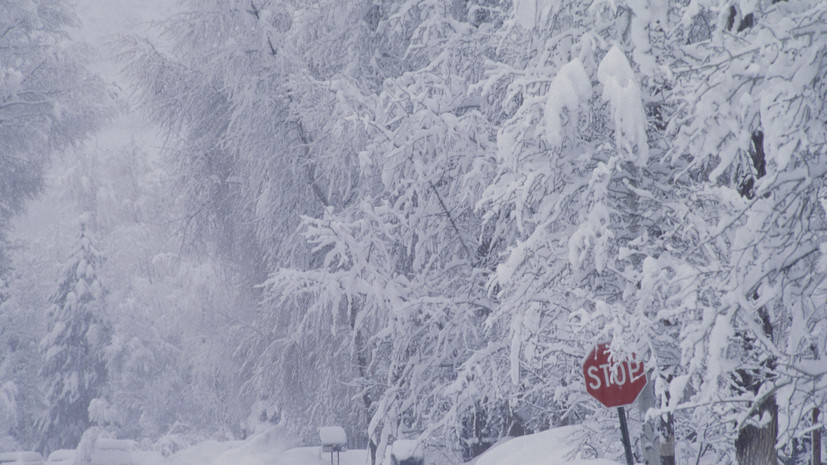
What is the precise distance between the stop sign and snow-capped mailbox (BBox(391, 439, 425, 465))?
3874 mm

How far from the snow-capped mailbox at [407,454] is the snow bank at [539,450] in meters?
1.63

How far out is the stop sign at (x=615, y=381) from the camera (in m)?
5.14

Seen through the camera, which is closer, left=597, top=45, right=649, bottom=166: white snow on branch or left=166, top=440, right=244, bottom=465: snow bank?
left=597, top=45, right=649, bottom=166: white snow on branch

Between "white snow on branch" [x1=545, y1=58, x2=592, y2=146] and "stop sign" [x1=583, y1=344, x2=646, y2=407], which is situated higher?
"white snow on branch" [x1=545, y1=58, x2=592, y2=146]

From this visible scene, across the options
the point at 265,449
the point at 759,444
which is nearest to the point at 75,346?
the point at 265,449

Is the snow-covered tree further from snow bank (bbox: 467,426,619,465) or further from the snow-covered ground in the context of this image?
snow bank (bbox: 467,426,619,465)

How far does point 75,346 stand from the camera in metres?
25.9

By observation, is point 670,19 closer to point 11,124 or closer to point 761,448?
Result: point 761,448

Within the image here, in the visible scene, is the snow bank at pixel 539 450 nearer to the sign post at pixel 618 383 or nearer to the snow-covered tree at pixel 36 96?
the sign post at pixel 618 383

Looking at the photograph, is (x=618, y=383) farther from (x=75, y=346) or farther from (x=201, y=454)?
(x=75, y=346)

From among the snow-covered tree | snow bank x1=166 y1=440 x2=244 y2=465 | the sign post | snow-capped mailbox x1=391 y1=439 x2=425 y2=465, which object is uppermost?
the snow-covered tree

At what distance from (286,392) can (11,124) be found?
10.2 metres

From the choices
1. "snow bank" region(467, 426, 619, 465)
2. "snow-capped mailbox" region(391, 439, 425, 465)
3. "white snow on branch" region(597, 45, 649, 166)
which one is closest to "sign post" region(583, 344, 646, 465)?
"snow bank" region(467, 426, 619, 465)

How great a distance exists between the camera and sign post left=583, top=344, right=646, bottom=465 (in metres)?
5.13
